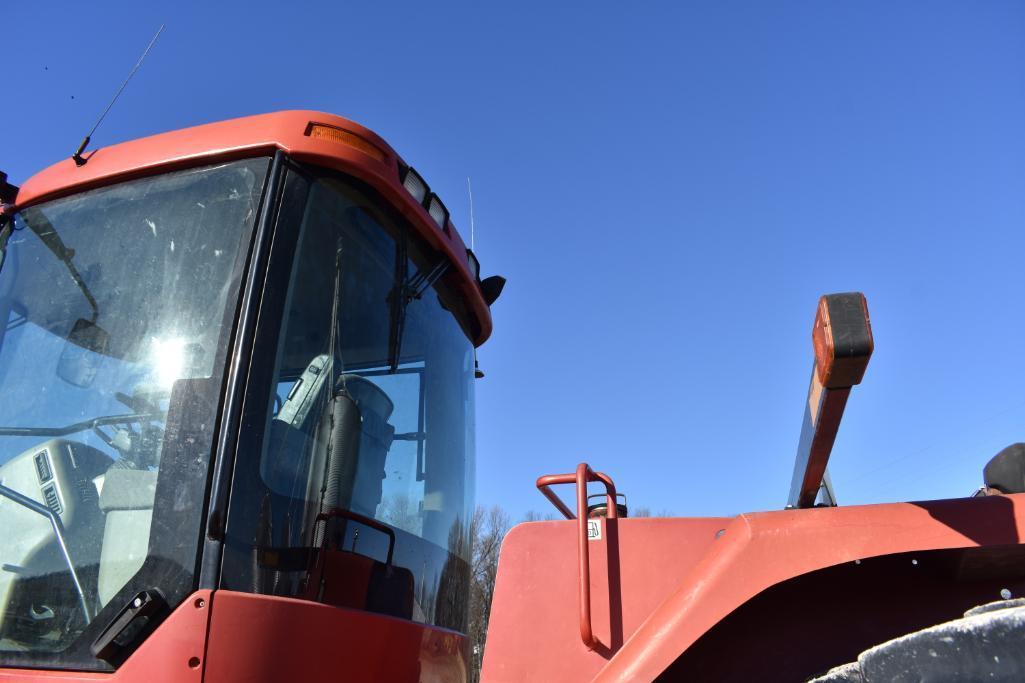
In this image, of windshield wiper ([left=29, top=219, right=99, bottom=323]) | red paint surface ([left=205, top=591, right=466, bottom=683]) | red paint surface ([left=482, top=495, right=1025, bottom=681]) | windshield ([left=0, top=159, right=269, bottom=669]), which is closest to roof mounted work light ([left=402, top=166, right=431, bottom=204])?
windshield ([left=0, top=159, right=269, bottom=669])

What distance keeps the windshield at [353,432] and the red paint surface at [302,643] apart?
7 cm

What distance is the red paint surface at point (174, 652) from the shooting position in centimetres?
184

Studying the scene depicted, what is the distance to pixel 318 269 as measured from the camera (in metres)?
2.42

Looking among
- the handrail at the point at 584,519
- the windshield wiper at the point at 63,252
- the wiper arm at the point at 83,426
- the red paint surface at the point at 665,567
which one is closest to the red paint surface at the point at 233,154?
the windshield wiper at the point at 63,252

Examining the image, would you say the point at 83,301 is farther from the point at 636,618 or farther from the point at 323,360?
the point at 636,618

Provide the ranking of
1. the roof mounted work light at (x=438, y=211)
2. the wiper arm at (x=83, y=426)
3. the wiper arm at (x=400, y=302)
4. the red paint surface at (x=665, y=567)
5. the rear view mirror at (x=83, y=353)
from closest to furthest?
the red paint surface at (x=665, y=567) → the wiper arm at (x=83, y=426) → the rear view mirror at (x=83, y=353) → the wiper arm at (x=400, y=302) → the roof mounted work light at (x=438, y=211)

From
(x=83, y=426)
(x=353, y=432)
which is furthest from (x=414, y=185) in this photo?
(x=83, y=426)

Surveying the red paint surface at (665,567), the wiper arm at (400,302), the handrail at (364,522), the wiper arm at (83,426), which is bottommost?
the red paint surface at (665,567)

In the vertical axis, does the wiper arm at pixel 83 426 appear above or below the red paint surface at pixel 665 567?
above

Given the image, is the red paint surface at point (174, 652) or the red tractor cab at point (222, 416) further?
the red tractor cab at point (222, 416)

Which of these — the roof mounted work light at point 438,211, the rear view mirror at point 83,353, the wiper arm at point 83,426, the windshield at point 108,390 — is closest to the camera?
the windshield at point 108,390

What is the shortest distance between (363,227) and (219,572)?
3.87ft

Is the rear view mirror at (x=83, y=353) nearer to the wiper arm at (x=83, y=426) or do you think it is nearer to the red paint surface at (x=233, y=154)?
the wiper arm at (x=83, y=426)

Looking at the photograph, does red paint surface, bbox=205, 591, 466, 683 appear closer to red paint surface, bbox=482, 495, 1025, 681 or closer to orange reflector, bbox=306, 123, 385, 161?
red paint surface, bbox=482, 495, 1025, 681
